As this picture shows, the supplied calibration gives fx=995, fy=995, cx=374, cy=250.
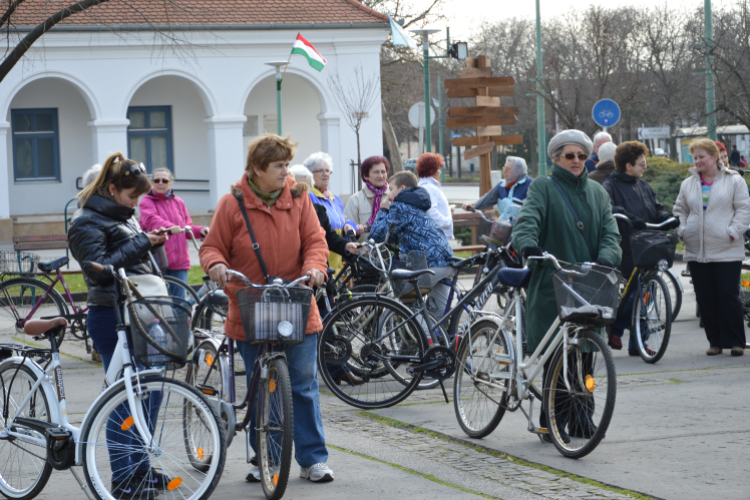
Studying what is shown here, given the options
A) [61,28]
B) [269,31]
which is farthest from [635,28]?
[61,28]

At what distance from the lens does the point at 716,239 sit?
9.02 metres

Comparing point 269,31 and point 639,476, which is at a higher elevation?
point 269,31

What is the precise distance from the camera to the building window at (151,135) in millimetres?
27781

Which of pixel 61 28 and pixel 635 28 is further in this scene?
pixel 635 28

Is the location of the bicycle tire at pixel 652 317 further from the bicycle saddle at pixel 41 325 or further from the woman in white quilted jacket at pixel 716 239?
the bicycle saddle at pixel 41 325

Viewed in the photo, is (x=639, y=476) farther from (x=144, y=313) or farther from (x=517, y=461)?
(x=144, y=313)

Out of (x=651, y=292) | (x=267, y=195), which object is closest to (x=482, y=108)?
(x=651, y=292)

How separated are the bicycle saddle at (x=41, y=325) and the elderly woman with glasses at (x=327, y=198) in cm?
342

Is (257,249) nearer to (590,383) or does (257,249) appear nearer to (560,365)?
(560,365)

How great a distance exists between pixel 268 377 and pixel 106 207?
1.18m

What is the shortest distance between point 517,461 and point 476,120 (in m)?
14.3

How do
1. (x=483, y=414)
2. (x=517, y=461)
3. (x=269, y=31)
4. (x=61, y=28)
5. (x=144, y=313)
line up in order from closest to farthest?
(x=144, y=313) < (x=517, y=461) < (x=483, y=414) < (x=61, y=28) < (x=269, y=31)

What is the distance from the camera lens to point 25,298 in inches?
400

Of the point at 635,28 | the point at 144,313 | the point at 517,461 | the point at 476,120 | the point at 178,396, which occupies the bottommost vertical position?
the point at 517,461
